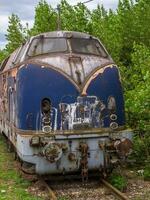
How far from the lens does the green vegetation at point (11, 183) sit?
8547 mm

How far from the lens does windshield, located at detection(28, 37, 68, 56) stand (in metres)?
9.73

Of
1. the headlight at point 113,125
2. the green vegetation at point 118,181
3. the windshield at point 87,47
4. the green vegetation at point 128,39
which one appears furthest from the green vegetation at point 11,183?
the windshield at point 87,47

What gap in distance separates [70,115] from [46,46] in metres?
1.71

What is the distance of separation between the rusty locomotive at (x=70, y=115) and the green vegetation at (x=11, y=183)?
0.54 m

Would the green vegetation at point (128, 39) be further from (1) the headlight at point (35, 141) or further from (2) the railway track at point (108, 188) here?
(1) the headlight at point (35, 141)

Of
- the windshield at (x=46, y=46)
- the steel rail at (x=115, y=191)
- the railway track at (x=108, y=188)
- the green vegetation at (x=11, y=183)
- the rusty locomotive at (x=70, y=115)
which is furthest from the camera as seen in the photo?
the windshield at (x=46, y=46)

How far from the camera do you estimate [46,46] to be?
9.84 m

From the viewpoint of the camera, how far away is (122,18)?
19234 mm

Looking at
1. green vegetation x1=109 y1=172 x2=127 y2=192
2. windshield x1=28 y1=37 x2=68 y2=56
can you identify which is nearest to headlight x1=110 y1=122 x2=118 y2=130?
green vegetation x1=109 y1=172 x2=127 y2=192

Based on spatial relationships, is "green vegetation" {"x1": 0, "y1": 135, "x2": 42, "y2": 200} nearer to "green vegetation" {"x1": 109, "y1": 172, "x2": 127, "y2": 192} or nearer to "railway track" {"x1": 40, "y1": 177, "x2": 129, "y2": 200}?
"railway track" {"x1": 40, "y1": 177, "x2": 129, "y2": 200}

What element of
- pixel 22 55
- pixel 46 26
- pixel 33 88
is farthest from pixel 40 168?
pixel 46 26

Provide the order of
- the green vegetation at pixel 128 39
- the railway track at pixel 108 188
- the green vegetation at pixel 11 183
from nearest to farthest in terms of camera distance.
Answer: the railway track at pixel 108 188 → the green vegetation at pixel 11 183 → the green vegetation at pixel 128 39

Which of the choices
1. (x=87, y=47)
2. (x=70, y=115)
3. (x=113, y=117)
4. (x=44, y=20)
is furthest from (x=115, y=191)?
(x=44, y=20)

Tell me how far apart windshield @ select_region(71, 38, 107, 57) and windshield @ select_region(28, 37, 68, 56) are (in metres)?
0.21
